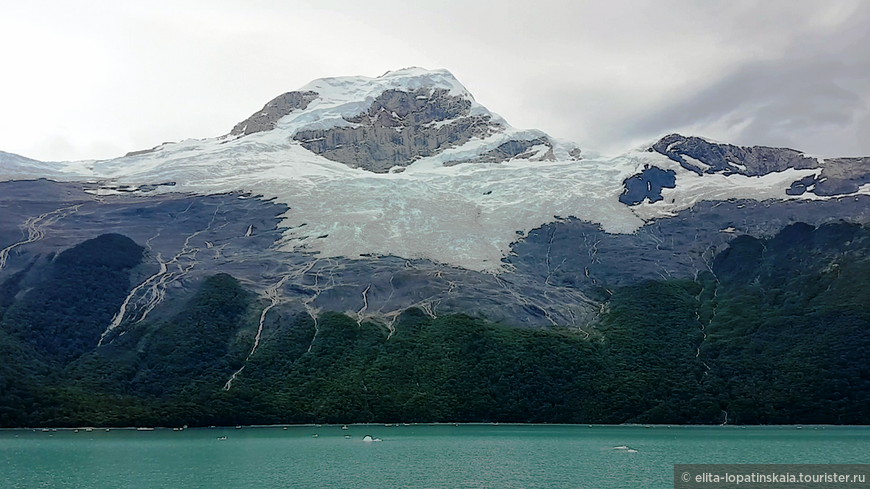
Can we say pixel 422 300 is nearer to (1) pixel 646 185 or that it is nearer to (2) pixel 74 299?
(2) pixel 74 299

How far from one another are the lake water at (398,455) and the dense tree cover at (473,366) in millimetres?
6429

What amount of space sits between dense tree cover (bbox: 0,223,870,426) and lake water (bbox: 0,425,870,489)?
6.43 meters

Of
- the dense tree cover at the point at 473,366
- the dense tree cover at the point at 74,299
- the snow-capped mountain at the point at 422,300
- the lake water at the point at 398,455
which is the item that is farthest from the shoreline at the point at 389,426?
the dense tree cover at the point at 74,299

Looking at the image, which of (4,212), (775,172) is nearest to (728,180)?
(775,172)

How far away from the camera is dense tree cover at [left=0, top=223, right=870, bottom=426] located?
97188 millimetres

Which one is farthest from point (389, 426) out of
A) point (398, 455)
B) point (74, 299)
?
point (74, 299)

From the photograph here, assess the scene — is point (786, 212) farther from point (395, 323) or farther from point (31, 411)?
point (31, 411)

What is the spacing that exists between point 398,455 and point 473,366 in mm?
43137

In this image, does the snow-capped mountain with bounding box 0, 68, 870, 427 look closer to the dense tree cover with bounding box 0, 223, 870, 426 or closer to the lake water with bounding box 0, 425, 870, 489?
the dense tree cover with bounding box 0, 223, 870, 426

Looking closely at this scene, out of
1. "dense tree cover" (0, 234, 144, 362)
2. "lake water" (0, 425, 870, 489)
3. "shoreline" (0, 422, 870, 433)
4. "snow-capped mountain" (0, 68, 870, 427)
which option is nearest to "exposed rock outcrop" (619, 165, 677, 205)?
"snow-capped mountain" (0, 68, 870, 427)

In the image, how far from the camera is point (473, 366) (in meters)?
110

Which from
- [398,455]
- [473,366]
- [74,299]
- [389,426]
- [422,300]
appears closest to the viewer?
[398,455]

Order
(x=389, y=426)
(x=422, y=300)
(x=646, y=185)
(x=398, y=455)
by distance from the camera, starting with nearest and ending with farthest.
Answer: (x=398, y=455)
(x=389, y=426)
(x=422, y=300)
(x=646, y=185)

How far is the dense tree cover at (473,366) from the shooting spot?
9719 cm
